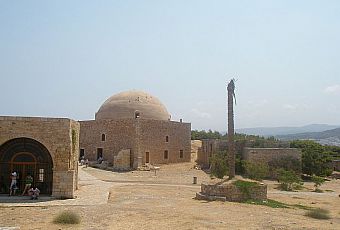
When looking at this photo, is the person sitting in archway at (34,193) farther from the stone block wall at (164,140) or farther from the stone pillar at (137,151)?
the stone block wall at (164,140)

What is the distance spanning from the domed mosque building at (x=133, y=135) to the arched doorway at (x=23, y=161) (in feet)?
48.2

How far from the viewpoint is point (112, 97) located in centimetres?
3712

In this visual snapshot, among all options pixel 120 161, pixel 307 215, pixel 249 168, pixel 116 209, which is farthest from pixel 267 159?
pixel 116 209

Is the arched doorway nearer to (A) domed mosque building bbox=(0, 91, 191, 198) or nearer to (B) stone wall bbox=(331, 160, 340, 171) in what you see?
(A) domed mosque building bbox=(0, 91, 191, 198)

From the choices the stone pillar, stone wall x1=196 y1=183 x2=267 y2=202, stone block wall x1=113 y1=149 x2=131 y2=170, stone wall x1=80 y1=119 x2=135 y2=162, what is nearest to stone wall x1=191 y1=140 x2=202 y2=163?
the stone pillar

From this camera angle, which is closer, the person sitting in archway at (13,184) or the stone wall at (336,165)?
the person sitting in archway at (13,184)

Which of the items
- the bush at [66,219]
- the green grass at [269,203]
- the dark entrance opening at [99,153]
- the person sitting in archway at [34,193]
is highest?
the dark entrance opening at [99,153]

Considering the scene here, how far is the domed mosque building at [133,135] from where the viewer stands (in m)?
31.0

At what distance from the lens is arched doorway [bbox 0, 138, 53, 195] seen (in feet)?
48.8

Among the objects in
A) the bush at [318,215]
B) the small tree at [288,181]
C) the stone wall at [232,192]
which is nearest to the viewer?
the bush at [318,215]

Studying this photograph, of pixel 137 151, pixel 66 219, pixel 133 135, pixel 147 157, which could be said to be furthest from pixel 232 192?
pixel 147 157

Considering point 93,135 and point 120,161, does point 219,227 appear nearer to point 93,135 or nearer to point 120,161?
point 120,161

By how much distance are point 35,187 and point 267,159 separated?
18.6 metres

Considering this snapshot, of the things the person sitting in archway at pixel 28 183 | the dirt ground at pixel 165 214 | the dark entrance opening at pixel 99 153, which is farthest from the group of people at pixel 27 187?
the dark entrance opening at pixel 99 153
